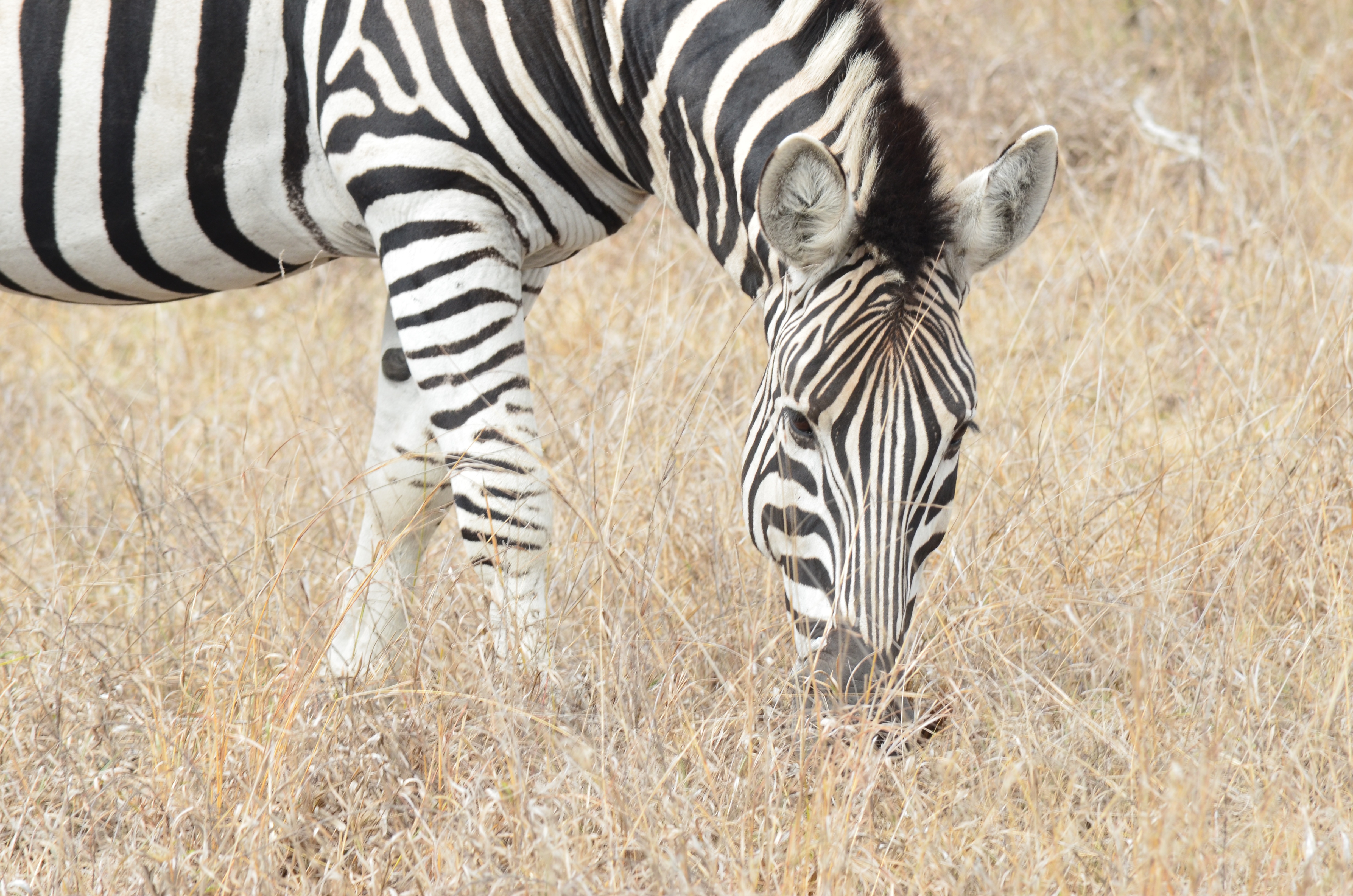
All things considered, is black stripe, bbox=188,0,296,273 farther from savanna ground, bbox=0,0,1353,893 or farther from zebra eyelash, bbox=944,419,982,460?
zebra eyelash, bbox=944,419,982,460

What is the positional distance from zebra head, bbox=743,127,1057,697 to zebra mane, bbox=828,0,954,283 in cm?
1

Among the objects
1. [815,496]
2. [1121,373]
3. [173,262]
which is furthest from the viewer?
[1121,373]

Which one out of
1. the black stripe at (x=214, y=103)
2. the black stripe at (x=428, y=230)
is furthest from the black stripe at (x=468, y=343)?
the black stripe at (x=214, y=103)

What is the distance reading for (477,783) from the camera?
265 cm

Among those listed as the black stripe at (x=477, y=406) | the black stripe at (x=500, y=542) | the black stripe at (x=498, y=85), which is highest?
the black stripe at (x=498, y=85)

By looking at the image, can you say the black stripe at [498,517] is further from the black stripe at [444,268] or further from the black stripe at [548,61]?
the black stripe at [548,61]

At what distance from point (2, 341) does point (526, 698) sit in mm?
4740

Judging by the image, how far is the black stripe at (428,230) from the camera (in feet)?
9.69

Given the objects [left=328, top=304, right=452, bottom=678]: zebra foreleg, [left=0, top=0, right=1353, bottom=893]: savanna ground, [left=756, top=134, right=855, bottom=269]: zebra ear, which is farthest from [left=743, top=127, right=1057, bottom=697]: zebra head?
[left=328, top=304, right=452, bottom=678]: zebra foreleg

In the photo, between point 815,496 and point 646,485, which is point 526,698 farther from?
point 646,485

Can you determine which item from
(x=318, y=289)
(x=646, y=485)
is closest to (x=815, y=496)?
(x=646, y=485)

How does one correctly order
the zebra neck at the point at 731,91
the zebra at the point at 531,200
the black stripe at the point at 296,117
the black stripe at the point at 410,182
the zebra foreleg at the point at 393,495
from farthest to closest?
the zebra foreleg at the point at 393,495 < the black stripe at the point at 296,117 < the black stripe at the point at 410,182 < the zebra neck at the point at 731,91 < the zebra at the point at 531,200

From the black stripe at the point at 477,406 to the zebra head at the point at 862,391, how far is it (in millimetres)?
702

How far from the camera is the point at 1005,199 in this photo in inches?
104
